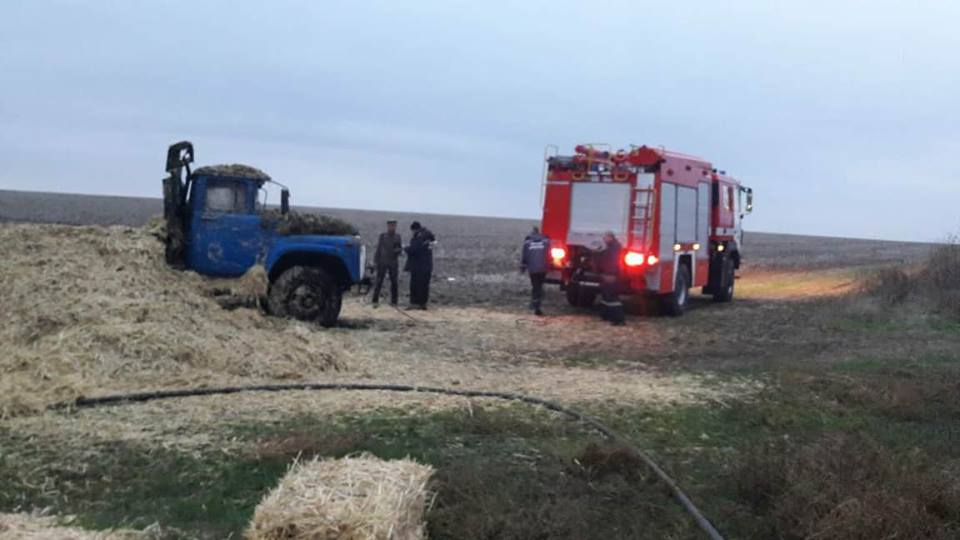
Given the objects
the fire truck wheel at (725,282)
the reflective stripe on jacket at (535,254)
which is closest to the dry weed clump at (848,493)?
the reflective stripe on jacket at (535,254)

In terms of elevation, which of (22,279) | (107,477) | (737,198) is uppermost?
(737,198)

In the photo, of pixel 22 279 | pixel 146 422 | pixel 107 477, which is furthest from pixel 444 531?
pixel 22 279

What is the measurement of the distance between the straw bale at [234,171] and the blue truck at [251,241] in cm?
2

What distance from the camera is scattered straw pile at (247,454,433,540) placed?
18.0ft

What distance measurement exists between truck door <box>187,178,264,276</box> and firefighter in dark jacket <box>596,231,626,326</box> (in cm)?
677

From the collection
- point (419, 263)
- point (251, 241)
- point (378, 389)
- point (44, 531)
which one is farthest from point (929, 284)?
point (44, 531)

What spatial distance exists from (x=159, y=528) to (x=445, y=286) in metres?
21.5

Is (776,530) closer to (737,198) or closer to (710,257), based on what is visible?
(710,257)

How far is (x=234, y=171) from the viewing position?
15.8m

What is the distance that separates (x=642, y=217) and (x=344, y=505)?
1499 centimetres

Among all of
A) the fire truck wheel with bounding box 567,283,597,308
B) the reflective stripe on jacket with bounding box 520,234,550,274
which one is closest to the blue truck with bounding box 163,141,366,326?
the reflective stripe on jacket with bounding box 520,234,550,274

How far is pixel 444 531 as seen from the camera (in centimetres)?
636

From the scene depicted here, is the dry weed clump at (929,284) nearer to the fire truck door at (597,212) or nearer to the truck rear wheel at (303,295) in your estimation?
the fire truck door at (597,212)

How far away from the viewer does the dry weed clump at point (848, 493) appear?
6047 millimetres
